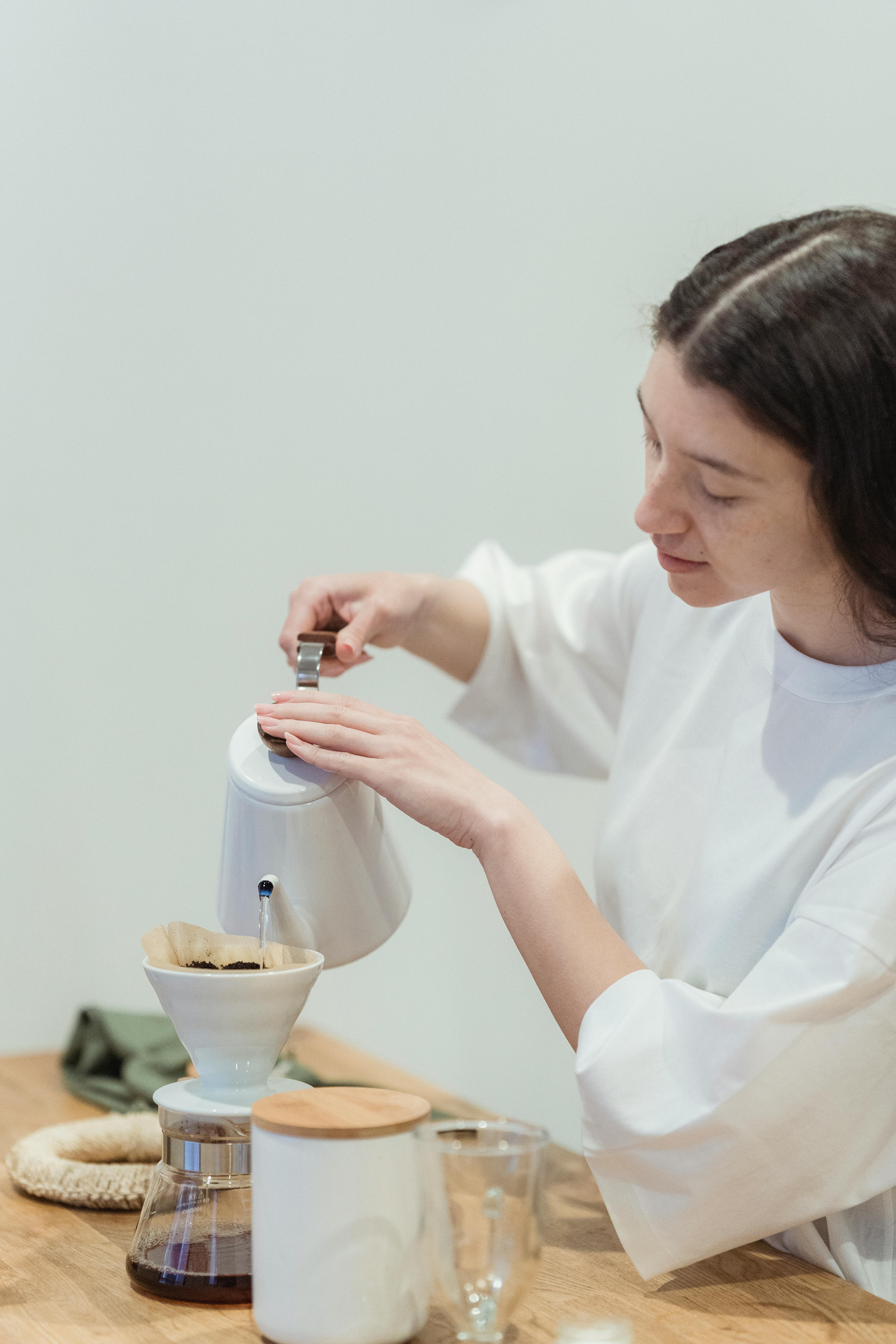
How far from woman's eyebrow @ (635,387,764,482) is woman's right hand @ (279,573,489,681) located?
368 millimetres

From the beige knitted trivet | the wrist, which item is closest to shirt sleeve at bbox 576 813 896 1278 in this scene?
the wrist

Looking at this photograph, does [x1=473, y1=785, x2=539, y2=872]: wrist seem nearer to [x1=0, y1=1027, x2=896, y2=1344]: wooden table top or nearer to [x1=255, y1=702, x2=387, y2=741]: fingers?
[x1=255, y1=702, x2=387, y2=741]: fingers

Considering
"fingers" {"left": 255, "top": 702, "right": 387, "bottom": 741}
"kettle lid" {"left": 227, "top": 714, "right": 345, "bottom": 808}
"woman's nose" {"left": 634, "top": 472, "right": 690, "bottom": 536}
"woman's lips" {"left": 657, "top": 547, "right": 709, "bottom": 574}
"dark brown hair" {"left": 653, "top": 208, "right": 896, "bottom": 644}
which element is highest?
"dark brown hair" {"left": 653, "top": 208, "right": 896, "bottom": 644}

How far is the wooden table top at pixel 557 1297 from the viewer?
0.76 m

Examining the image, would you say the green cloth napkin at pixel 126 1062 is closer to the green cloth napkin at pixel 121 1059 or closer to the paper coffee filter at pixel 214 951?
the green cloth napkin at pixel 121 1059

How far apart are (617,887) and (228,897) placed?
0.39 meters

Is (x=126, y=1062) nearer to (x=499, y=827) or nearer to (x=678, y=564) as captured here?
(x=499, y=827)

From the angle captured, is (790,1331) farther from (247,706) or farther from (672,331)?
(247,706)

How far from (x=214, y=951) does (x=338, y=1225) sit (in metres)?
0.21

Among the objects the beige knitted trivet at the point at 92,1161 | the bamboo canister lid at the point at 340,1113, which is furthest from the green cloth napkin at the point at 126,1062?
the bamboo canister lid at the point at 340,1113

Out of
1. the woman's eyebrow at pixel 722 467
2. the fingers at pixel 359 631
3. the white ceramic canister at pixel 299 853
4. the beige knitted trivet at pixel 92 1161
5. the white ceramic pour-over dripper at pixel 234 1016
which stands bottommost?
the beige knitted trivet at pixel 92 1161

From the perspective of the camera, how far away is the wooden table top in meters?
0.76

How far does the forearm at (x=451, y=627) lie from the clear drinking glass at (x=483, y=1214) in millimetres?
714

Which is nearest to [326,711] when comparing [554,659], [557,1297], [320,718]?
[320,718]
